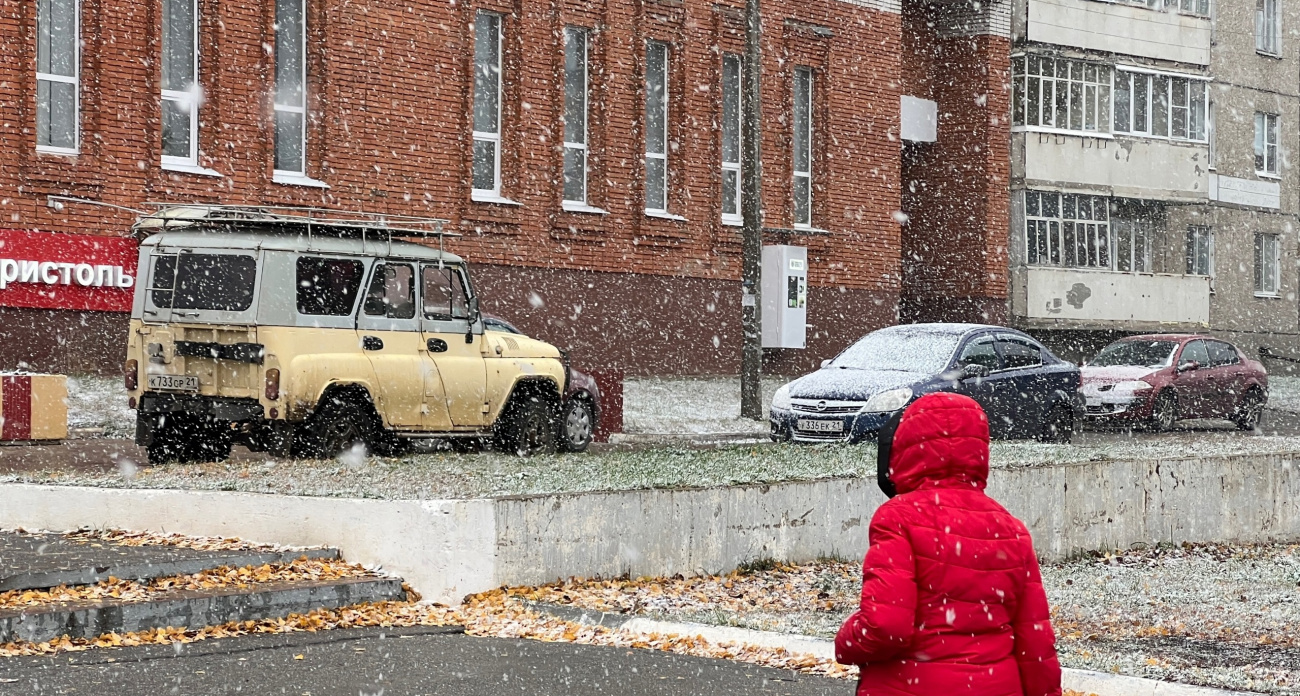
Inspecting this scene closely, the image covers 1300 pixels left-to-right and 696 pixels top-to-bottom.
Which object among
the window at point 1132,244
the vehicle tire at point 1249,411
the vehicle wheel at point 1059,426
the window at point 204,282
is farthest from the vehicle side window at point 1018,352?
the window at point 1132,244

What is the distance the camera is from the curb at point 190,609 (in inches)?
338

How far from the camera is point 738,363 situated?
35.6 meters

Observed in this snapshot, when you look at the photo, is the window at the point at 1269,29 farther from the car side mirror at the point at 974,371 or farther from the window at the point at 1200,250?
the car side mirror at the point at 974,371

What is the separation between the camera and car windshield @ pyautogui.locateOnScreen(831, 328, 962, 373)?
65.0ft

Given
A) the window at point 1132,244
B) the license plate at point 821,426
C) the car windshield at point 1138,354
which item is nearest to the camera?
the license plate at point 821,426

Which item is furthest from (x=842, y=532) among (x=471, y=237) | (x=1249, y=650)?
(x=471, y=237)

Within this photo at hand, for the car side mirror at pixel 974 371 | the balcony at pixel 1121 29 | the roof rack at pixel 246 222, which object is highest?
the balcony at pixel 1121 29

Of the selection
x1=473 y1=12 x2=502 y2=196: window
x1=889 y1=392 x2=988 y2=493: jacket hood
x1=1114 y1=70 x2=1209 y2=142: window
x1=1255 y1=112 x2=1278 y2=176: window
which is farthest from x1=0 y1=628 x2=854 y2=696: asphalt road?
x1=1255 y1=112 x2=1278 y2=176: window

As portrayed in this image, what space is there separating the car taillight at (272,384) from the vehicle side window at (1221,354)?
57.0ft

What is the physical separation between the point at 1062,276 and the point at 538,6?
17.1 meters

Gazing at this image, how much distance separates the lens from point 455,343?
55.2 feet

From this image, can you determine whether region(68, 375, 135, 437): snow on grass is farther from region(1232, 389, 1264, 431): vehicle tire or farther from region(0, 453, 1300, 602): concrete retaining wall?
region(1232, 389, 1264, 431): vehicle tire

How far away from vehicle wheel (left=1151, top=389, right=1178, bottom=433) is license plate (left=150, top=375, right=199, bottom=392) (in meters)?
15.8

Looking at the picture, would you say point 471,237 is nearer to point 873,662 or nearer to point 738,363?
point 738,363
